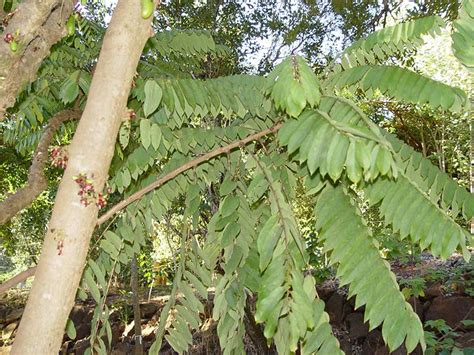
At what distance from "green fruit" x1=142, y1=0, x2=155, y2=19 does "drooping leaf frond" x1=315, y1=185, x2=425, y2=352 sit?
0.76 m

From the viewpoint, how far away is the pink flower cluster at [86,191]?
102cm

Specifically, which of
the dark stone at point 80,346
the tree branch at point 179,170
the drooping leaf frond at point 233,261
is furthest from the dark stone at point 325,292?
the tree branch at point 179,170

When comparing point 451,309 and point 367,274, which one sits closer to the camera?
point 367,274

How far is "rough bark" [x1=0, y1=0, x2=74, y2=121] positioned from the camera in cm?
130

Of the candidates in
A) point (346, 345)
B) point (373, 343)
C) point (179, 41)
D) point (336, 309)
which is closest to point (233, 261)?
point (179, 41)

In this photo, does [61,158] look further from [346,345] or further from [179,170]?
[346,345]

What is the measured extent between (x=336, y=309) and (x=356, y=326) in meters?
0.52

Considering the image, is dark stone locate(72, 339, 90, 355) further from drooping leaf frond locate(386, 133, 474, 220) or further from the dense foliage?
drooping leaf frond locate(386, 133, 474, 220)

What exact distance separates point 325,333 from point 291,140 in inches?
22.7

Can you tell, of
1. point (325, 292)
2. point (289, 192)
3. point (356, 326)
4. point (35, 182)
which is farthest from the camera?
point (325, 292)

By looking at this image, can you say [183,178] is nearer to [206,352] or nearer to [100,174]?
[100,174]

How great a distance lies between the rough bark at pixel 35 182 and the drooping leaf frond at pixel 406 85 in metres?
1.51

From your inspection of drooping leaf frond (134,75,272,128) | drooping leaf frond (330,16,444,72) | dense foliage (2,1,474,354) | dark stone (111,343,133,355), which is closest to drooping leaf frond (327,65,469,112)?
dense foliage (2,1,474,354)

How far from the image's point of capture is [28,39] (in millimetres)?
1319
